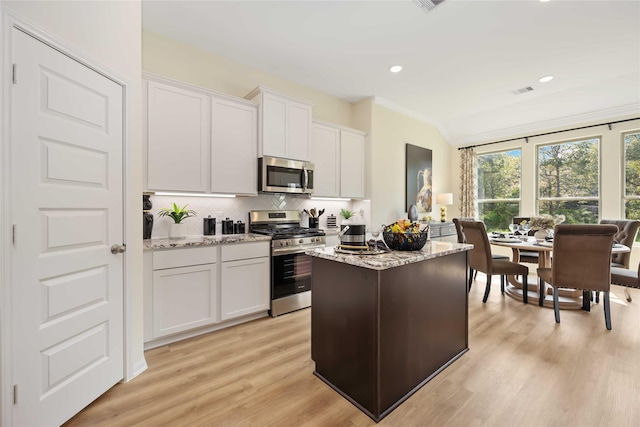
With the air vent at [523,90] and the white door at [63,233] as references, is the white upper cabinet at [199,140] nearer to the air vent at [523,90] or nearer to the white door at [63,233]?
the white door at [63,233]

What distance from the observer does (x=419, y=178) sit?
5.68 metres

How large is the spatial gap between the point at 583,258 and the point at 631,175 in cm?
304

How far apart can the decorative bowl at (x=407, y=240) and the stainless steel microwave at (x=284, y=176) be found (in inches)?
72.7

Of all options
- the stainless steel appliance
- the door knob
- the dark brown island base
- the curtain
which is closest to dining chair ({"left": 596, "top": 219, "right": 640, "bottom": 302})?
the curtain

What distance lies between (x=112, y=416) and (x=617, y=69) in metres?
6.58

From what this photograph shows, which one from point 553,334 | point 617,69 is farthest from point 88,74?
point 617,69

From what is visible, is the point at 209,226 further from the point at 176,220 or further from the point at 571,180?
the point at 571,180

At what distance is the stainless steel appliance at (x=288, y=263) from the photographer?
3.20m

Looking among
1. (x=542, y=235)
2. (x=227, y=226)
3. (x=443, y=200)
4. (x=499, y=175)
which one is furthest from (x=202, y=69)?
(x=499, y=175)

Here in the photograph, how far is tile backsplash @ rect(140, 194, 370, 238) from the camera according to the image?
9.89 feet

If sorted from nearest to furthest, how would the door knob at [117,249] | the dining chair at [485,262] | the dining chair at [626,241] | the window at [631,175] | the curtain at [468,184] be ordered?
the door knob at [117,249], the dining chair at [485,262], the dining chair at [626,241], the window at [631,175], the curtain at [468,184]

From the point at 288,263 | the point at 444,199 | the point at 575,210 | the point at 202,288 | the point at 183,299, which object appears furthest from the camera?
the point at 444,199

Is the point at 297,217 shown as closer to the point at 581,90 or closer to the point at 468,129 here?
the point at 468,129

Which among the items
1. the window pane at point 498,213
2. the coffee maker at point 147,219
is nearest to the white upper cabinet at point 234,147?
the coffee maker at point 147,219
